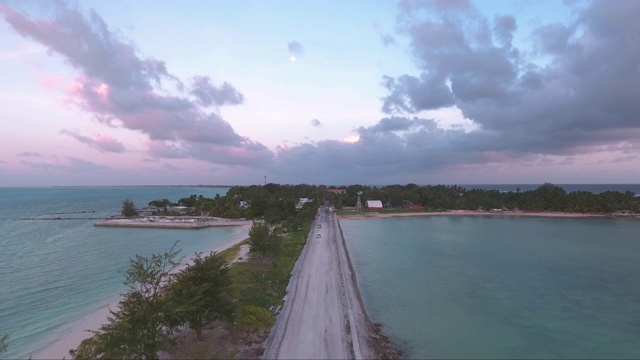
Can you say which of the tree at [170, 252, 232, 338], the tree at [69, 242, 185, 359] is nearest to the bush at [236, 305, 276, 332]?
the tree at [170, 252, 232, 338]

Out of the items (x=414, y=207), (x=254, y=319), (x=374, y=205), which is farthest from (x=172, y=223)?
(x=414, y=207)

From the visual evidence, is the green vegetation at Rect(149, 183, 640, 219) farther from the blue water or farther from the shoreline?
the blue water

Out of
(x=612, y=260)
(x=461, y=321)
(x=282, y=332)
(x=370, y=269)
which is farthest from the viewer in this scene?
(x=612, y=260)

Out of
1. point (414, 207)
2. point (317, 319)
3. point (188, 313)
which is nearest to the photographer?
point (188, 313)

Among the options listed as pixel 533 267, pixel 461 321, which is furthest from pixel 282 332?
pixel 533 267

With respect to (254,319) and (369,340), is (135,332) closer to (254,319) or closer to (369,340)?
(254,319)

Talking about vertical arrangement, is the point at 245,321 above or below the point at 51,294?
above

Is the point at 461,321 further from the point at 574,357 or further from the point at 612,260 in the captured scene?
the point at 612,260
